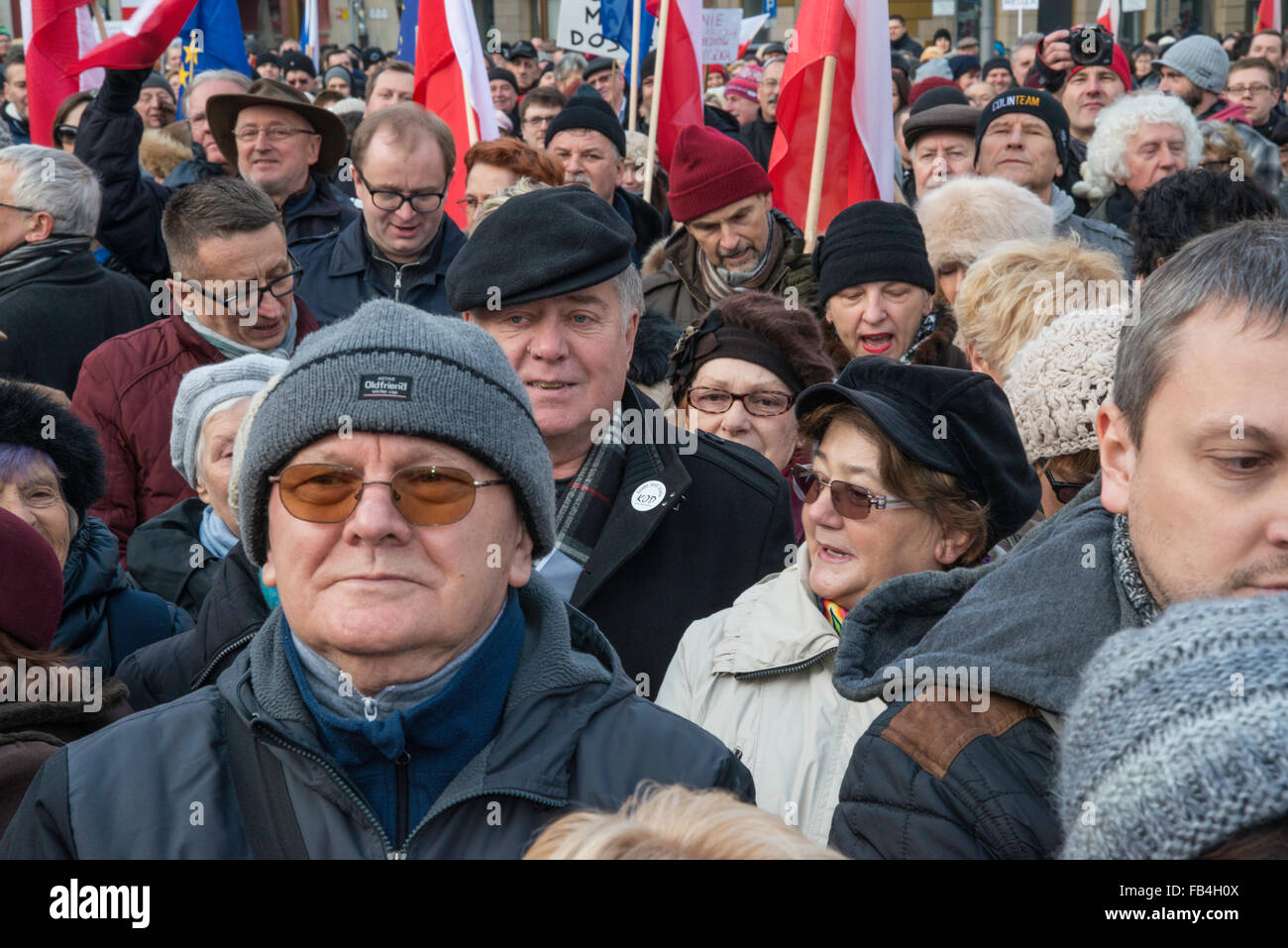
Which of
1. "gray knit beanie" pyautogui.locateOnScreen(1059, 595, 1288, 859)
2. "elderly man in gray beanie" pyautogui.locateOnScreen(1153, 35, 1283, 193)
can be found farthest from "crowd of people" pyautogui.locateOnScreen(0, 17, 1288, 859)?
"elderly man in gray beanie" pyautogui.locateOnScreen(1153, 35, 1283, 193)

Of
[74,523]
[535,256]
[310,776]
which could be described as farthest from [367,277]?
[310,776]

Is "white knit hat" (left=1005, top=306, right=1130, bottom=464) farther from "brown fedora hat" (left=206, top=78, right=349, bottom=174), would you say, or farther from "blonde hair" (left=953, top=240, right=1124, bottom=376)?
"brown fedora hat" (left=206, top=78, right=349, bottom=174)

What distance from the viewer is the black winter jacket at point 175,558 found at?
3578 millimetres

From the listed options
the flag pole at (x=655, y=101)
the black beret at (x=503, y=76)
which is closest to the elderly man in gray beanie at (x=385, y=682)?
the flag pole at (x=655, y=101)

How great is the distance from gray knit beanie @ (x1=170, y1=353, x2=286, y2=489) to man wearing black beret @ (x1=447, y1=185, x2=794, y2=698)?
2.79 ft

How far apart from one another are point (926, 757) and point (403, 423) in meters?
0.83

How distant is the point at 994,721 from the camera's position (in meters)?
1.74

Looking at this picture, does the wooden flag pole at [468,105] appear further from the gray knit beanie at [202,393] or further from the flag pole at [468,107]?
the gray knit beanie at [202,393]

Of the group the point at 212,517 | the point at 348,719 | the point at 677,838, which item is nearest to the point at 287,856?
the point at 348,719

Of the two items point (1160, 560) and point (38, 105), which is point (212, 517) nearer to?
point (1160, 560)

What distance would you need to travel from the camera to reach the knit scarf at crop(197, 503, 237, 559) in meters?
3.56

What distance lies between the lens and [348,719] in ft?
6.33

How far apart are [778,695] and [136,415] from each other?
2438 mm

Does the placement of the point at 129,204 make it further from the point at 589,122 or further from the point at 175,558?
the point at 175,558
